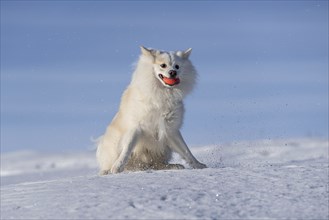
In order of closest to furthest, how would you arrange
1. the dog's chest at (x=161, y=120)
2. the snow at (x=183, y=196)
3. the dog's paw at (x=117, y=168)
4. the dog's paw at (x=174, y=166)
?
the snow at (x=183, y=196)
the dog's paw at (x=117, y=168)
the dog's chest at (x=161, y=120)
the dog's paw at (x=174, y=166)

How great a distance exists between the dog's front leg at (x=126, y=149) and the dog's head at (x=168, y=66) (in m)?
0.84

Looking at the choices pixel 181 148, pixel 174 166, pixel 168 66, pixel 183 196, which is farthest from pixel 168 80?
pixel 183 196

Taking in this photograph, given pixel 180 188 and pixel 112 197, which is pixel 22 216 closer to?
pixel 112 197

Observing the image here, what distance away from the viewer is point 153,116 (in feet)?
29.6

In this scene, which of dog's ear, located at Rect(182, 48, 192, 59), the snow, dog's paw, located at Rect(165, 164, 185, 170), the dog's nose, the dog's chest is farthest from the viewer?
dog's ear, located at Rect(182, 48, 192, 59)

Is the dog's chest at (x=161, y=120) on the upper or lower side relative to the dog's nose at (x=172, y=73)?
lower

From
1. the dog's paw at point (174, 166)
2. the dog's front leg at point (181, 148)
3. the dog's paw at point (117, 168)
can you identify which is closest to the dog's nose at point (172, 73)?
the dog's front leg at point (181, 148)

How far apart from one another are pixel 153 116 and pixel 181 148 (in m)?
0.65

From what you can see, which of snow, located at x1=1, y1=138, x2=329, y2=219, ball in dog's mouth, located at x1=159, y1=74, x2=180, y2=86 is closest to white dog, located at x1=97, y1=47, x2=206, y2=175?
ball in dog's mouth, located at x1=159, y1=74, x2=180, y2=86

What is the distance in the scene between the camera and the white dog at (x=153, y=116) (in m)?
9.02

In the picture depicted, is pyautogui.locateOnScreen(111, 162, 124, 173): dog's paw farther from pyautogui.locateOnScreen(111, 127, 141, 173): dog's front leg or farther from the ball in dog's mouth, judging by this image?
the ball in dog's mouth

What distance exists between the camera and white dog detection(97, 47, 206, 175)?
9.02 m

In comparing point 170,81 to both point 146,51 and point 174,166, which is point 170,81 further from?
point 174,166

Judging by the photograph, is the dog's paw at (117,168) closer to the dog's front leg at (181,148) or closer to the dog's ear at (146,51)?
the dog's front leg at (181,148)
